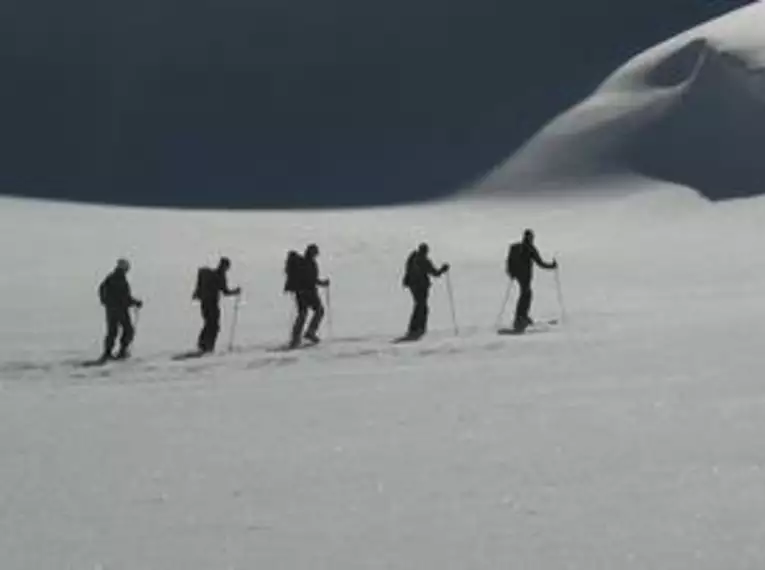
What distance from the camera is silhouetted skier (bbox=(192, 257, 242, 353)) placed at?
18.0 m

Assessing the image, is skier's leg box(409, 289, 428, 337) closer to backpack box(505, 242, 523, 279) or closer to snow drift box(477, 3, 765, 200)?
backpack box(505, 242, 523, 279)

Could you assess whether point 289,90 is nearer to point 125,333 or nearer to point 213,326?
point 213,326

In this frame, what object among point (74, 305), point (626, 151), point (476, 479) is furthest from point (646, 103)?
point (476, 479)

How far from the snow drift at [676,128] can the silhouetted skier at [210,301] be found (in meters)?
34.9

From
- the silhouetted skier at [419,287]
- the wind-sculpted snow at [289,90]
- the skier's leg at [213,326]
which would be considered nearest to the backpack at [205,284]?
the skier's leg at [213,326]

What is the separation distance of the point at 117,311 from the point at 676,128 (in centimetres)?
4385

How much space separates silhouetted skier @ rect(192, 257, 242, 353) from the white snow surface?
415 mm

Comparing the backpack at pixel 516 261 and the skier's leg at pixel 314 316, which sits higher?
the backpack at pixel 516 261

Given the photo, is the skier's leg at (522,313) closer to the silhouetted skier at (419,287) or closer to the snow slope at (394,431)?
the snow slope at (394,431)

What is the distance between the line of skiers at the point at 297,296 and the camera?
704 inches

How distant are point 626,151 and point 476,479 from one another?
4893cm

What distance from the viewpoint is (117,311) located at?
1786 centimetres

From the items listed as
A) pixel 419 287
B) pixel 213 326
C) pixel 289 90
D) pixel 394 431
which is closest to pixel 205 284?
pixel 213 326

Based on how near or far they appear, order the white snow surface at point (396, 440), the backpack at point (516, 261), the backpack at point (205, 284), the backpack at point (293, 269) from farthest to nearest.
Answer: the backpack at point (516, 261), the backpack at point (293, 269), the backpack at point (205, 284), the white snow surface at point (396, 440)
